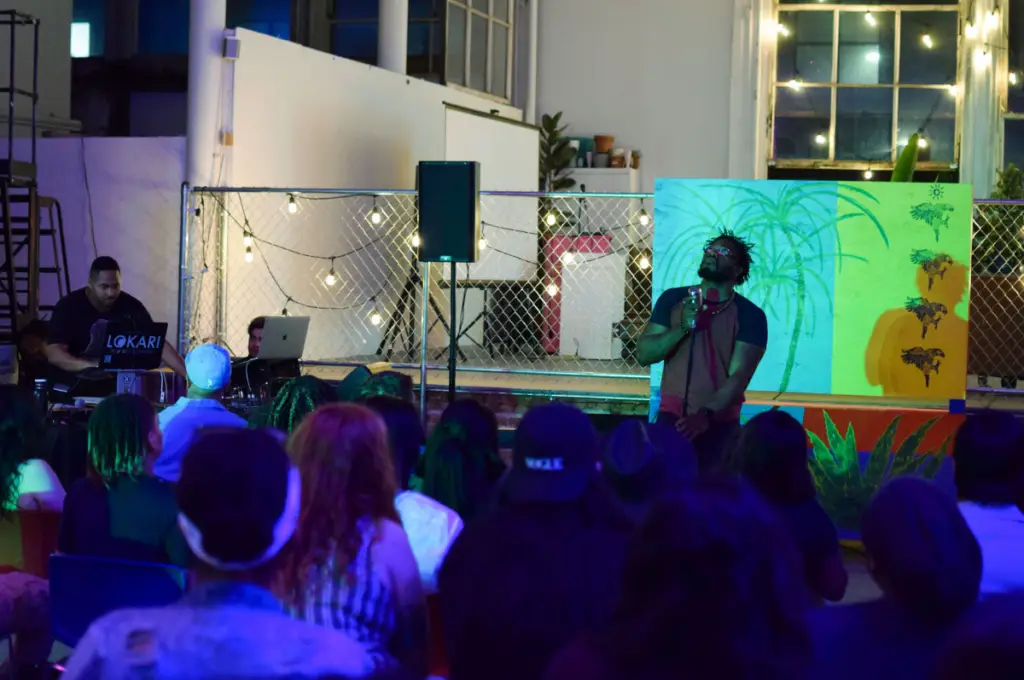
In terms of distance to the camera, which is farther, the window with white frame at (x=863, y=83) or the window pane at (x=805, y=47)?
the window pane at (x=805, y=47)

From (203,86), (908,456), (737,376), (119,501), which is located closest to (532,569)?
(119,501)

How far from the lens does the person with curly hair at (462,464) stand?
349 cm

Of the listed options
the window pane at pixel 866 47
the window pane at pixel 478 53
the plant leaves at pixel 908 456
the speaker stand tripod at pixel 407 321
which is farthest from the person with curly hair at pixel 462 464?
the window pane at pixel 866 47

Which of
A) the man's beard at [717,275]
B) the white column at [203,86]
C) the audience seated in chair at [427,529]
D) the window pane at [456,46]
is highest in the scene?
the window pane at [456,46]

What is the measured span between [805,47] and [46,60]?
8353 millimetres

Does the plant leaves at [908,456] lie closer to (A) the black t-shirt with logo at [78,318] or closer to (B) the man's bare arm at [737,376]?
(B) the man's bare arm at [737,376]

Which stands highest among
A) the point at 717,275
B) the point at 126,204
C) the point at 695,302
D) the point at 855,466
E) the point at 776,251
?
the point at 126,204

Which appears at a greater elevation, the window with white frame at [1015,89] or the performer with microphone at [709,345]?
the window with white frame at [1015,89]

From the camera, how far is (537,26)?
14844mm

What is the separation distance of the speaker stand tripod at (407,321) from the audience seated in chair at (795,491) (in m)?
7.94

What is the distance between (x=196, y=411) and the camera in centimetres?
411

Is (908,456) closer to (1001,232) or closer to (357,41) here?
(1001,232)

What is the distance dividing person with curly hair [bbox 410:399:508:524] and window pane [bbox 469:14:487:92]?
10598mm

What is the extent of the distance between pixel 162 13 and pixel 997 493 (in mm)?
14657
